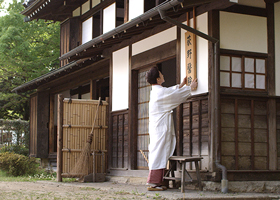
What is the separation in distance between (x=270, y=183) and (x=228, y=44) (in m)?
2.62

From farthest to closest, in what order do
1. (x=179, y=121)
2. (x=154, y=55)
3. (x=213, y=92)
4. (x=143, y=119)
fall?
(x=143, y=119) → (x=154, y=55) → (x=179, y=121) → (x=213, y=92)

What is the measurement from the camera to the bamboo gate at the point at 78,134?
9.52m

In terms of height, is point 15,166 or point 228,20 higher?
point 228,20

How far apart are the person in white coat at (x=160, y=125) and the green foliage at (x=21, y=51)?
44.7 ft

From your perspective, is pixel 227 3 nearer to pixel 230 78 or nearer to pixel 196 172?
pixel 230 78

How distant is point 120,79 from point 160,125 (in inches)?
140

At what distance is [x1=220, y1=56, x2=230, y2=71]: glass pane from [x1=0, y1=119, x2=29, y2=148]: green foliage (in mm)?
15497

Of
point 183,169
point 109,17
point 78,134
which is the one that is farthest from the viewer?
point 109,17

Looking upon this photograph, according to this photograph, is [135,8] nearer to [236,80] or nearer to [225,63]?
[225,63]

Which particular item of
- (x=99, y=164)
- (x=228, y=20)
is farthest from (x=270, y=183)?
(x=99, y=164)

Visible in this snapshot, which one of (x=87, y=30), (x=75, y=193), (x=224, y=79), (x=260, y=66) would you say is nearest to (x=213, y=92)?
(x=224, y=79)

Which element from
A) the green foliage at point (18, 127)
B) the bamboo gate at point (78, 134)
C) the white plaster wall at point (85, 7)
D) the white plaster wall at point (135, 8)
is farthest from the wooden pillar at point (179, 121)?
the green foliage at point (18, 127)

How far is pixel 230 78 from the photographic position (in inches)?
277

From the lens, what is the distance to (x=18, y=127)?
20797 millimetres
